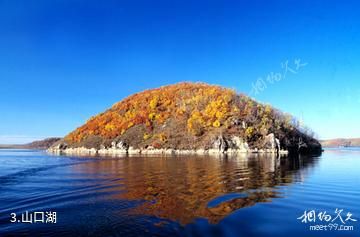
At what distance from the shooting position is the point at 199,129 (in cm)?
15025

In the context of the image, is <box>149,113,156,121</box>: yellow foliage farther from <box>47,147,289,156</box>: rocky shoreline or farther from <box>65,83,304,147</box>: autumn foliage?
<box>47,147,289,156</box>: rocky shoreline

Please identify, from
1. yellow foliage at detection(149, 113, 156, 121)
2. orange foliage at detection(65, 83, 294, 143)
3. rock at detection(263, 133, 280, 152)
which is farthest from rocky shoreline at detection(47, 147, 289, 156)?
yellow foliage at detection(149, 113, 156, 121)

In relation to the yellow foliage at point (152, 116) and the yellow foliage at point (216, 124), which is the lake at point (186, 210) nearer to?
the yellow foliage at point (216, 124)

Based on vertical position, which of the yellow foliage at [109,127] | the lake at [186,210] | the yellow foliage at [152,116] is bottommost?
the lake at [186,210]

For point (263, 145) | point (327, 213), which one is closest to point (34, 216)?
point (327, 213)

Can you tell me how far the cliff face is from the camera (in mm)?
130375

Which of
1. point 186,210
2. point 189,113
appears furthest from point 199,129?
point 186,210

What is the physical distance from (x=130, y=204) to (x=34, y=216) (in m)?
5.35

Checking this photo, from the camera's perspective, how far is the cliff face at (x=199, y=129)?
13038 cm

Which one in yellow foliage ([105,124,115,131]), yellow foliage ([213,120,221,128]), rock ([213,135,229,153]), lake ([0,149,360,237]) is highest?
yellow foliage ([105,124,115,131])

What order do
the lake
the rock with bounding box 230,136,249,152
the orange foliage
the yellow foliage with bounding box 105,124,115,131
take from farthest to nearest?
the yellow foliage with bounding box 105,124,115,131, the orange foliage, the rock with bounding box 230,136,249,152, the lake

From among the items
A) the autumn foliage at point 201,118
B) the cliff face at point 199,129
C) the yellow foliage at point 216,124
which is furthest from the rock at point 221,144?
the yellow foliage at point 216,124

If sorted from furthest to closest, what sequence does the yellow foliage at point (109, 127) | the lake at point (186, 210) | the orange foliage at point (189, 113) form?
the yellow foliage at point (109, 127), the orange foliage at point (189, 113), the lake at point (186, 210)

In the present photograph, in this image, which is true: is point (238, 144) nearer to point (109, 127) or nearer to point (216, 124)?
point (216, 124)
